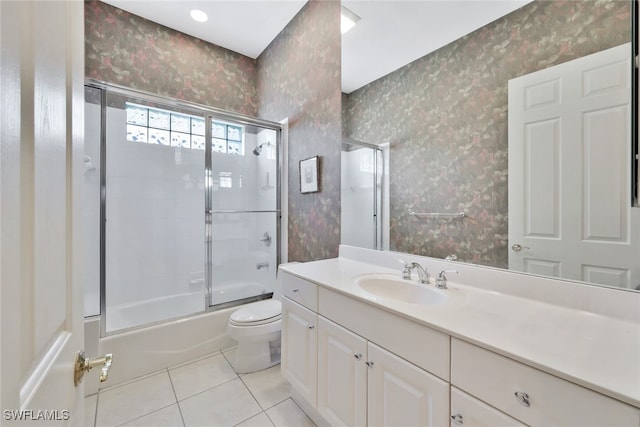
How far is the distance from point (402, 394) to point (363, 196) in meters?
1.17

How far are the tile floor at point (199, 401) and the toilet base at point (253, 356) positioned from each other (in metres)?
0.04

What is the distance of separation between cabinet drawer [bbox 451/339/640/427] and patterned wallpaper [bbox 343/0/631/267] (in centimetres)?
60

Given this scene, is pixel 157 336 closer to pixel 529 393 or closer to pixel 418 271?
pixel 418 271

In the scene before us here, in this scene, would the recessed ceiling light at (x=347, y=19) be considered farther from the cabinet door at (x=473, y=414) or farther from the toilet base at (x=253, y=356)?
the toilet base at (x=253, y=356)

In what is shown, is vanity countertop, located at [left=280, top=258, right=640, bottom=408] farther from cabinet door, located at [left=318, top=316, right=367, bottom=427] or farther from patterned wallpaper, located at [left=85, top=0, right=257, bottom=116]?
patterned wallpaper, located at [left=85, top=0, right=257, bottom=116]

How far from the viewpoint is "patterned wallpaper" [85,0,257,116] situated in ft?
7.36

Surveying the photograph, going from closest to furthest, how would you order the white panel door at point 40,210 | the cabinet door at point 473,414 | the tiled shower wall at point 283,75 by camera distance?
the white panel door at point 40,210
the cabinet door at point 473,414
the tiled shower wall at point 283,75

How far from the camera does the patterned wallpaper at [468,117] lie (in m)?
1.03

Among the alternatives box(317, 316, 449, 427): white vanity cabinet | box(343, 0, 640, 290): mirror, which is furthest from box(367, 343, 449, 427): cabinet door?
box(343, 0, 640, 290): mirror

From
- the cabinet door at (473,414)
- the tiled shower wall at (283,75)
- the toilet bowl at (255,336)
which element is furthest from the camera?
the tiled shower wall at (283,75)

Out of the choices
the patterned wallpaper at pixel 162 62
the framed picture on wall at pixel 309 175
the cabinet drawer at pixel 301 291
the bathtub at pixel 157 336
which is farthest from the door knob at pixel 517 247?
the patterned wallpaper at pixel 162 62

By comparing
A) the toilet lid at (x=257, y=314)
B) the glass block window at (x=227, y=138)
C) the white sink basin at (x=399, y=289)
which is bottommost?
the toilet lid at (x=257, y=314)

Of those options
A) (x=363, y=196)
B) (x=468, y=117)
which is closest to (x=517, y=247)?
(x=468, y=117)

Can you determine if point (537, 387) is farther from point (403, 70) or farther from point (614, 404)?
point (403, 70)
